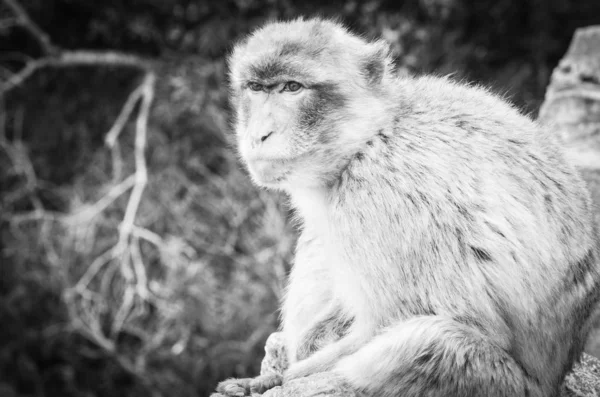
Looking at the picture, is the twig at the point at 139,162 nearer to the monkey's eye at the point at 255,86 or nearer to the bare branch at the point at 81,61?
the bare branch at the point at 81,61

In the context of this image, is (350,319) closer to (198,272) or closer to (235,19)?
(198,272)

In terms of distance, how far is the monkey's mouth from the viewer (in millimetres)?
2270

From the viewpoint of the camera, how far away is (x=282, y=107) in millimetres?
2275

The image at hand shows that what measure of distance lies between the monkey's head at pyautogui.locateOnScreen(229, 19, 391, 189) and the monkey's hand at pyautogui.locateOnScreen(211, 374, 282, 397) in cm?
63

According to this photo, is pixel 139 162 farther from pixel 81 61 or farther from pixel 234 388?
pixel 234 388

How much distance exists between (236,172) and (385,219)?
→ 329 cm

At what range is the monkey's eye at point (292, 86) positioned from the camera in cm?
232

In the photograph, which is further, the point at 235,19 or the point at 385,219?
the point at 235,19

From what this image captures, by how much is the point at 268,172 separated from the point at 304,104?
0.24 m

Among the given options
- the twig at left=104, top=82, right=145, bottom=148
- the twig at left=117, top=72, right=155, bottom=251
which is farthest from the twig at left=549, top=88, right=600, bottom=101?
the twig at left=104, top=82, right=145, bottom=148

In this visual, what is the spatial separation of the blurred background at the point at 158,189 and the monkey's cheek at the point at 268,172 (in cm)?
264

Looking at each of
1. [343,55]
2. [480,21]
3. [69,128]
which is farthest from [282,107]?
[69,128]

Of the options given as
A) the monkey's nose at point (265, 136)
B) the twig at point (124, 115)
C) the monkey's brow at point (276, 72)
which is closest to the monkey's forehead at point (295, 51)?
the monkey's brow at point (276, 72)

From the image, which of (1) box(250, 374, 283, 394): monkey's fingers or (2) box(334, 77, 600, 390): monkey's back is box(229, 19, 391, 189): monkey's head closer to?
(2) box(334, 77, 600, 390): monkey's back
